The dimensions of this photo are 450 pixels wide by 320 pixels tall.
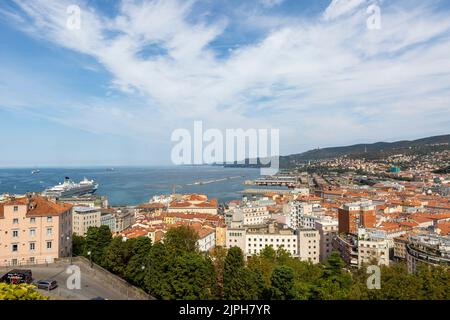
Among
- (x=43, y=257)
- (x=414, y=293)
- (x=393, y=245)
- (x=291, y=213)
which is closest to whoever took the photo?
(x=414, y=293)

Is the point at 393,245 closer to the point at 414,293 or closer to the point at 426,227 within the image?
the point at 426,227

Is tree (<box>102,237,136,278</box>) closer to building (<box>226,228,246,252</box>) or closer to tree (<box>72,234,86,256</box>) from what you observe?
tree (<box>72,234,86,256</box>)

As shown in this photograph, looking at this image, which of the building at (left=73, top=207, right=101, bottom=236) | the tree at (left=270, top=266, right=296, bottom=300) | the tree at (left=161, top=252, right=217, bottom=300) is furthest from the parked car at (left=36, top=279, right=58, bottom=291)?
the building at (left=73, top=207, right=101, bottom=236)
